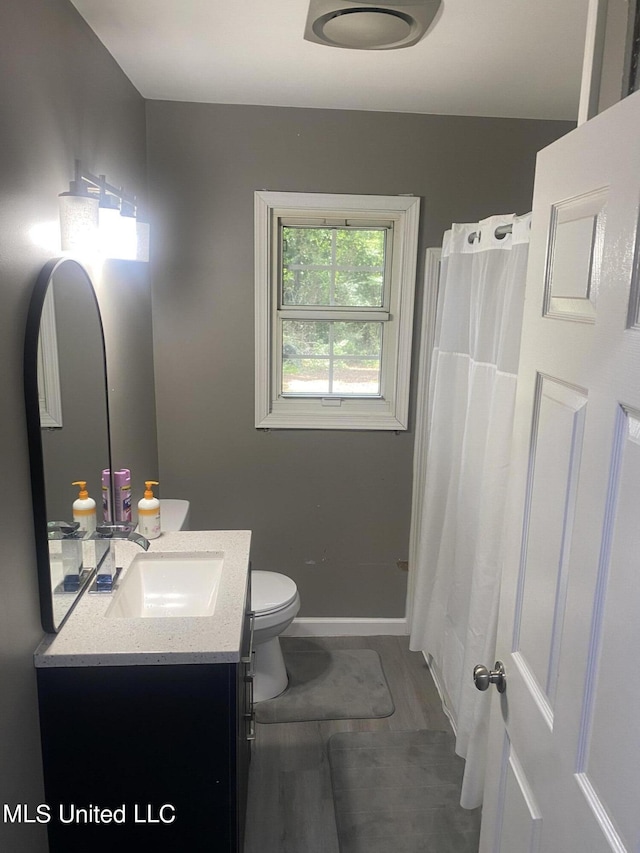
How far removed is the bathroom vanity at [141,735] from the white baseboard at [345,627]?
157 cm

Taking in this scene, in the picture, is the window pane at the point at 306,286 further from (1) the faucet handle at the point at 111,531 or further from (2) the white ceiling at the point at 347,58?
(1) the faucet handle at the point at 111,531

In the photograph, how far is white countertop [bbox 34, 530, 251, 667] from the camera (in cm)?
146

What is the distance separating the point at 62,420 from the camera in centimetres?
158

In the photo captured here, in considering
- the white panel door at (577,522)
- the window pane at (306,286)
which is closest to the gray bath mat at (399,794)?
the white panel door at (577,522)

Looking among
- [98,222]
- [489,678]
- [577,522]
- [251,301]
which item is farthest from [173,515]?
[577,522]

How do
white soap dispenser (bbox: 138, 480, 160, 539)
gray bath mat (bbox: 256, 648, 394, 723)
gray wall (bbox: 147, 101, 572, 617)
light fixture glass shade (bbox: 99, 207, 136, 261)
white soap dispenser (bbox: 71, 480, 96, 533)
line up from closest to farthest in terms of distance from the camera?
1. white soap dispenser (bbox: 71, 480, 96, 533)
2. light fixture glass shade (bbox: 99, 207, 136, 261)
3. white soap dispenser (bbox: 138, 480, 160, 539)
4. gray bath mat (bbox: 256, 648, 394, 723)
5. gray wall (bbox: 147, 101, 572, 617)

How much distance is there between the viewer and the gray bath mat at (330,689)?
102 inches

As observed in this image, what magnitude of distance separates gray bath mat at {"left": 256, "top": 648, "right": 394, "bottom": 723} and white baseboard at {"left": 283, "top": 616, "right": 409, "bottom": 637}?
0.13 meters

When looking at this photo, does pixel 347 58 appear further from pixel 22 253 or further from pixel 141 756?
pixel 141 756

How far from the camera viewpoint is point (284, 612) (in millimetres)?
2496

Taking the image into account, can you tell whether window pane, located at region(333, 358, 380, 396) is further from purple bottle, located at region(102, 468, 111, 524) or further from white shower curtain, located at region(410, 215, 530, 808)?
purple bottle, located at region(102, 468, 111, 524)

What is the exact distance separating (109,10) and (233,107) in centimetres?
94

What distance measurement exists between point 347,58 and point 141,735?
6.87ft

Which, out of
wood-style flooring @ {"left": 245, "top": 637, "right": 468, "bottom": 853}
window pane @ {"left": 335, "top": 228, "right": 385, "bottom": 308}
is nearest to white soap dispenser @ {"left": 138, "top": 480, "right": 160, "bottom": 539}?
wood-style flooring @ {"left": 245, "top": 637, "right": 468, "bottom": 853}
